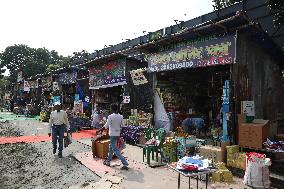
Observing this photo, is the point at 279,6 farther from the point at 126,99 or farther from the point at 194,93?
the point at 126,99

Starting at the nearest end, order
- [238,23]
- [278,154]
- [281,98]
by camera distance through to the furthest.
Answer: [278,154]
[238,23]
[281,98]

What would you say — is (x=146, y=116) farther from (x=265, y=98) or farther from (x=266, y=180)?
(x=266, y=180)

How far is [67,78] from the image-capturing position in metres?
24.5

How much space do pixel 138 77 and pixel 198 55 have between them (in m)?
4.84

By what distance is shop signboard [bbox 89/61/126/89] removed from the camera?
54.2 feet

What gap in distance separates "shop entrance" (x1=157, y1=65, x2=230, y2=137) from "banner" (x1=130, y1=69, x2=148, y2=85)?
1.23m

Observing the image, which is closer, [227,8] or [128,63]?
[128,63]

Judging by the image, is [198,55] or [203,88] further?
[203,88]

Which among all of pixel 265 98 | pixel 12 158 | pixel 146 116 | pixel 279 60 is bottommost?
pixel 12 158

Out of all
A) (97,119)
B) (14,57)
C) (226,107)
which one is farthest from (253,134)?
(14,57)

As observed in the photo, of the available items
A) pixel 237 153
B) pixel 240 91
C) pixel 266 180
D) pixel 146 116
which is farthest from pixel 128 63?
pixel 266 180

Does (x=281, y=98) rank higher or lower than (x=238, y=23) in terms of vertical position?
lower

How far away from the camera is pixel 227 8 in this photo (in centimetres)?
1986

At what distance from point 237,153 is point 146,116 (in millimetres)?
6071
